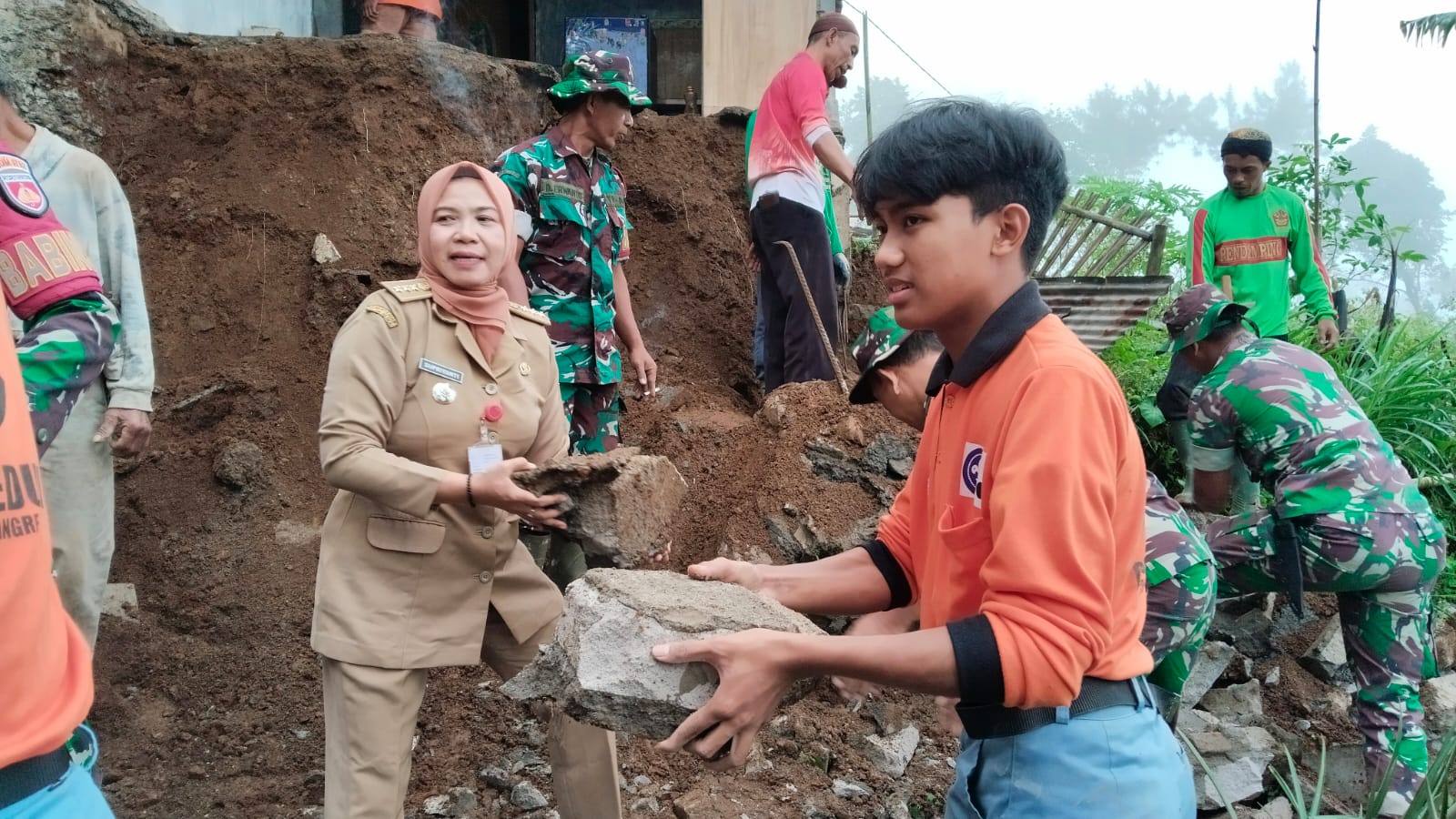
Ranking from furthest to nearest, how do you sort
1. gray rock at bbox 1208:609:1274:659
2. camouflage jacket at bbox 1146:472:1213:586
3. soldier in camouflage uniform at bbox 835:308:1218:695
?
gray rock at bbox 1208:609:1274:659
camouflage jacket at bbox 1146:472:1213:586
soldier in camouflage uniform at bbox 835:308:1218:695

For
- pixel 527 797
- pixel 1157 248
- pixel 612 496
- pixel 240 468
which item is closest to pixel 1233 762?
pixel 527 797

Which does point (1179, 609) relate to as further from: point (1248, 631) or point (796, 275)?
point (796, 275)

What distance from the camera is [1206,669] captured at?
187 inches

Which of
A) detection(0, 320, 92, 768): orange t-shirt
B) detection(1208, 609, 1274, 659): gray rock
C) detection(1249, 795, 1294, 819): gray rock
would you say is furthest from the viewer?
detection(1208, 609, 1274, 659): gray rock

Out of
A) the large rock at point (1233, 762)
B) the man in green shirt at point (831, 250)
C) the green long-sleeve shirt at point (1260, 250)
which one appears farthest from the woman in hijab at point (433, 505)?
the green long-sleeve shirt at point (1260, 250)

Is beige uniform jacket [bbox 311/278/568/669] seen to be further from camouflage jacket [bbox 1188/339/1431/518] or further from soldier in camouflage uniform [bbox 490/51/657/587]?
camouflage jacket [bbox 1188/339/1431/518]

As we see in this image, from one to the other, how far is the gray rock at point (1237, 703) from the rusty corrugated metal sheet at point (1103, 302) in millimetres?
2207

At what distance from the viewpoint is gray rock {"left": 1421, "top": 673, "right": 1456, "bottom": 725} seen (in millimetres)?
4730

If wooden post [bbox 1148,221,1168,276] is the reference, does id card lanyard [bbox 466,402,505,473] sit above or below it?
below

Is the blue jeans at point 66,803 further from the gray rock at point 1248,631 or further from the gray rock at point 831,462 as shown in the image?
the gray rock at point 1248,631

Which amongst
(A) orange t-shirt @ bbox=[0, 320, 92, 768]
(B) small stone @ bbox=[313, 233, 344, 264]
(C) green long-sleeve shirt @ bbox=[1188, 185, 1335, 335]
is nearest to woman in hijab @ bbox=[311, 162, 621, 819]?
(A) orange t-shirt @ bbox=[0, 320, 92, 768]

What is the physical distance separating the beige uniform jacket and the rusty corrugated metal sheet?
4440mm

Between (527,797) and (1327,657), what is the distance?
162 inches

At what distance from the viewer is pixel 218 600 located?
4465 millimetres
